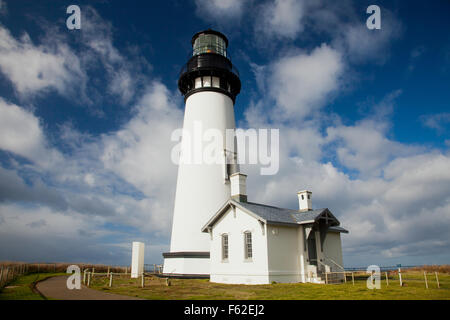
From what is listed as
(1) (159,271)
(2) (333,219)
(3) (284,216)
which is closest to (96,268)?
(1) (159,271)

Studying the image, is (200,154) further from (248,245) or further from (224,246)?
(248,245)

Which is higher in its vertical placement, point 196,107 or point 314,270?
point 196,107

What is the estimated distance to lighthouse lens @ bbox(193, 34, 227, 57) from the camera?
2553 centimetres

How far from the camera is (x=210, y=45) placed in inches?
1009

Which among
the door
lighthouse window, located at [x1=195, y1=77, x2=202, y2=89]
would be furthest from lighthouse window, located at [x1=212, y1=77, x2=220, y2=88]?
the door

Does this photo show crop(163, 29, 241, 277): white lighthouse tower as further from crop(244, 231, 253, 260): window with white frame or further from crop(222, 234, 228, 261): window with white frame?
crop(244, 231, 253, 260): window with white frame

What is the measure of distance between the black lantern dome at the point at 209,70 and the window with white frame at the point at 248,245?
1156 centimetres

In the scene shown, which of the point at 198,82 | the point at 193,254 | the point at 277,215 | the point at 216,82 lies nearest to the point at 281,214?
the point at 277,215

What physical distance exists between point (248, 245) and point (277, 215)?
260 centimetres
